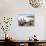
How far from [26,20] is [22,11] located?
0.39 meters

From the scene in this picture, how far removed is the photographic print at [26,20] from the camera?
16.2 ft

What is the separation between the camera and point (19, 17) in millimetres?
4961

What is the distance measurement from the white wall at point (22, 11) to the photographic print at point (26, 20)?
0.16m

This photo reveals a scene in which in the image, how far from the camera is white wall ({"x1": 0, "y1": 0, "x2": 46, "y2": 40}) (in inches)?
192

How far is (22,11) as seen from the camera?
16.2 ft

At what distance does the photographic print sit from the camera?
16.2ft

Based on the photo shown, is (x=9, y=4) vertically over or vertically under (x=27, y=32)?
over

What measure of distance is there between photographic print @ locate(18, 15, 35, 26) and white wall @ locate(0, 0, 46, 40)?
0.16 metres

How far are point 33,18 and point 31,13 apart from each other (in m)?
0.21

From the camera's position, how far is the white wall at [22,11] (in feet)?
16.0

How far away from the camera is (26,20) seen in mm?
4949

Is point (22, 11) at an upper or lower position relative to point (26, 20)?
upper

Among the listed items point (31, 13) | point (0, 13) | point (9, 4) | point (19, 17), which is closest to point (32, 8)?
point (31, 13)

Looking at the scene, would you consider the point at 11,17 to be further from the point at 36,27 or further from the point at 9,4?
the point at 36,27
